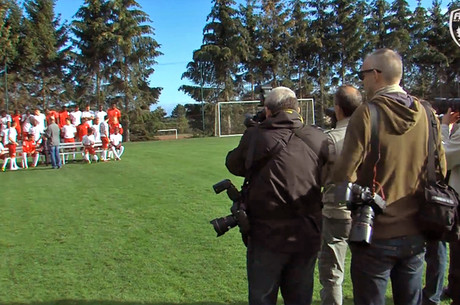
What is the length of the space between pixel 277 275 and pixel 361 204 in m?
0.91

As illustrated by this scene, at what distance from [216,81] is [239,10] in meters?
7.04

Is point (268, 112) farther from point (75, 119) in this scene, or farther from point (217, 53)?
point (217, 53)

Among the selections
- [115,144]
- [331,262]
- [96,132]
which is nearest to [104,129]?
[96,132]

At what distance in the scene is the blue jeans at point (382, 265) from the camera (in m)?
2.67

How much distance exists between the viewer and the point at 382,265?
8.79ft

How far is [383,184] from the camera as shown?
8.75 ft

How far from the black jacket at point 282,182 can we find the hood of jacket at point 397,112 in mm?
633

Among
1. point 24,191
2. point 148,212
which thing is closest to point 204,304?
point 148,212

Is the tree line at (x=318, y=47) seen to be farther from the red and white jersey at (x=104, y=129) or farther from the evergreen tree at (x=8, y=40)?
the red and white jersey at (x=104, y=129)

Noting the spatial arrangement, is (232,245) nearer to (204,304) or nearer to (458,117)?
(204,304)

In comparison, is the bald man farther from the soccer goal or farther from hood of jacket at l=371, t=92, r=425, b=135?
the soccer goal

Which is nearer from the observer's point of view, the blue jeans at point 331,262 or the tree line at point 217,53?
the blue jeans at point 331,262

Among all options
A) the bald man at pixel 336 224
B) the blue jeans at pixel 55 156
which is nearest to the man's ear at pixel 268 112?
the bald man at pixel 336 224

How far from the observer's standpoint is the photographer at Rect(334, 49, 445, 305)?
104 inches
